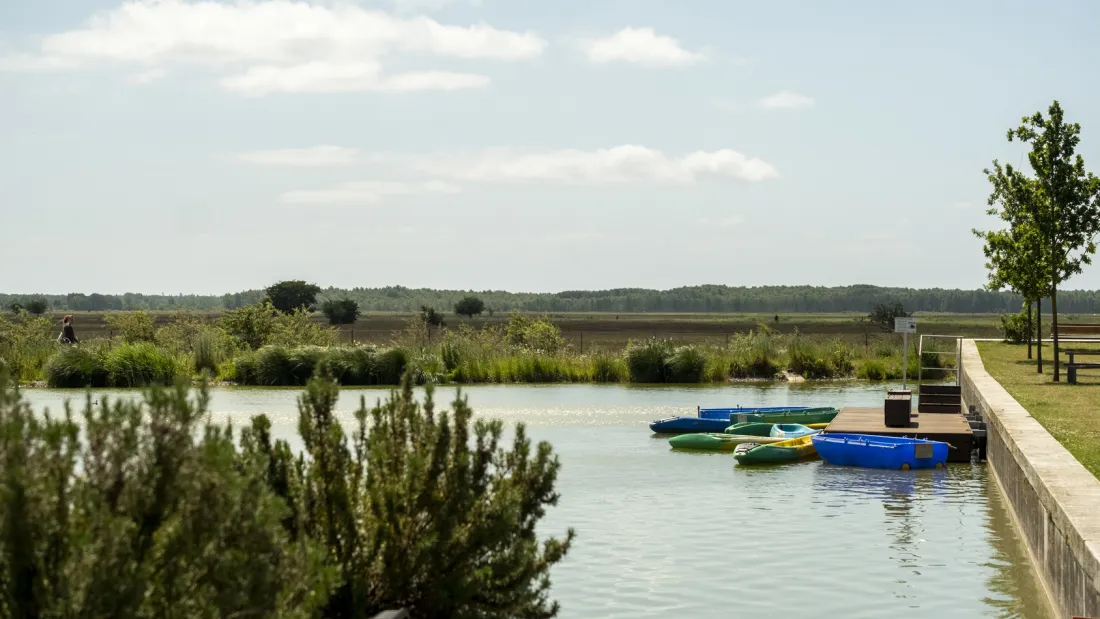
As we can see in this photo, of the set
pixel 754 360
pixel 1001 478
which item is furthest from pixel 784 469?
pixel 754 360

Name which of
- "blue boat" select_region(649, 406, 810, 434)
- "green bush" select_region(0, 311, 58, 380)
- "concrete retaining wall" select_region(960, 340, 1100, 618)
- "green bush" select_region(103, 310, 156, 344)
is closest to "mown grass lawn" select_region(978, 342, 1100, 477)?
"concrete retaining wall" select_region(960, 340, 1100, 618)

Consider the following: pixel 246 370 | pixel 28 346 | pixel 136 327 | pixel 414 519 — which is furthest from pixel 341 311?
pixel 414 519

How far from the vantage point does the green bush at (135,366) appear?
38.4 metres

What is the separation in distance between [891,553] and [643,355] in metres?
26.4

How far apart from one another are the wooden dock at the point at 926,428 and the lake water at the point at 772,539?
Answer: 83 centimetres

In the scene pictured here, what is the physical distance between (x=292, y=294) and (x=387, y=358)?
6521cm

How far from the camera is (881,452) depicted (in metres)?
21.5

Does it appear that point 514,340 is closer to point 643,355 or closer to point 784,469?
point 643,355

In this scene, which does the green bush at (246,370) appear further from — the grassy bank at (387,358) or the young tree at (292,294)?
the young tree at (292,294)

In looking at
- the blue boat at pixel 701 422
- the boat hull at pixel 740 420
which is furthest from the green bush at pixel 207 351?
the boat hull at pixel 740 420

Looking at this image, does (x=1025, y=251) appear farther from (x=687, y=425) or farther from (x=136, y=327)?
(x=136, y=327)

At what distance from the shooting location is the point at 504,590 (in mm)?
7160

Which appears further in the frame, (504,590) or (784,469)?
(784,469)

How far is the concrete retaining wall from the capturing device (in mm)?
8942
